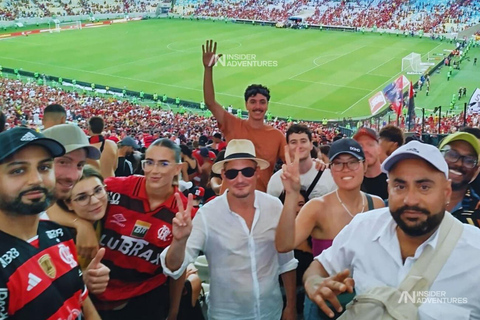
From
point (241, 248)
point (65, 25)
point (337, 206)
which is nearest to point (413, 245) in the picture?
point (337, 206)

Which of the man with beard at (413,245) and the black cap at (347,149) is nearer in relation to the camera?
the man with beard at (413,245)

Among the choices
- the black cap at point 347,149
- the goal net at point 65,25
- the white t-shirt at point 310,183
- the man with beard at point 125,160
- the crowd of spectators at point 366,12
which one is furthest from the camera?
the goal net at point 65,25

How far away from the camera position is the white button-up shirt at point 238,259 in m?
3.57

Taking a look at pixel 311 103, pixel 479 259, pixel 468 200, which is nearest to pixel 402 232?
pixel 479 259

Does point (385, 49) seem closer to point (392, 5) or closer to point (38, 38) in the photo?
point (392, 5)

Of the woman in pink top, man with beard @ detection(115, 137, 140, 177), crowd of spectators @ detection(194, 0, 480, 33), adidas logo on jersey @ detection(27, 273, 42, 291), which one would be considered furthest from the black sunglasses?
crowd of spectators @ detection(194, 0, 480, 33)

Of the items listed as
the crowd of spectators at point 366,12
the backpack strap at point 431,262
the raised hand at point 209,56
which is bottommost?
the crowd of spectators at point 366,12

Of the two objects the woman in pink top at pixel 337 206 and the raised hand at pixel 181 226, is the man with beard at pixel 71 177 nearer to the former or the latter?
the raised hand at pixel 181 226

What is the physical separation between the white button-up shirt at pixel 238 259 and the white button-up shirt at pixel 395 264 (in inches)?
30.9

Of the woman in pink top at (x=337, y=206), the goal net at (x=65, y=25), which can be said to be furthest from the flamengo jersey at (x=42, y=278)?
the goal net at (x=65, y=25)

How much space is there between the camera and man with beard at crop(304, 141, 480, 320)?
237 centimetres

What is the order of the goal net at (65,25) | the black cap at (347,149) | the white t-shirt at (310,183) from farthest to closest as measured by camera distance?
the goal net at (65,25) → the white t-shirt at (310,183) → the black cap at (347,149)

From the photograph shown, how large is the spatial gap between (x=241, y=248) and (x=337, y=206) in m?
0.80

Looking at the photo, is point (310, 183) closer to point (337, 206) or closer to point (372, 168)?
point (372, 168)
